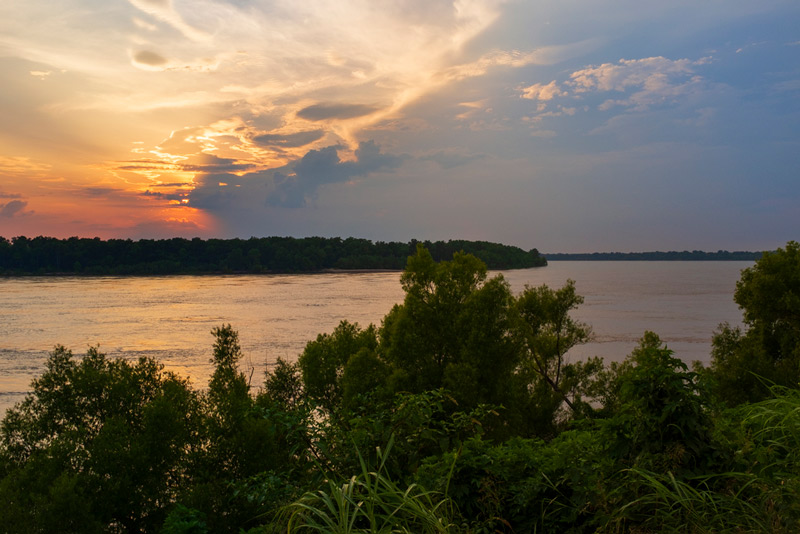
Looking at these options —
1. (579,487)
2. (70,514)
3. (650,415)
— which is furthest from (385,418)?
(70,514)

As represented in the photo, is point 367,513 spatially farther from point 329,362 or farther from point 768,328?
point 329,362

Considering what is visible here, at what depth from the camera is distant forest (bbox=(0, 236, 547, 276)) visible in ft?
464

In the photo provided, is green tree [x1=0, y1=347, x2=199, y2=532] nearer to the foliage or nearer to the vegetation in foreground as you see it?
the vegetation in foreground

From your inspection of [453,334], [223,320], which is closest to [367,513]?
[453,334]

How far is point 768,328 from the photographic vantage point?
2277 centimetres

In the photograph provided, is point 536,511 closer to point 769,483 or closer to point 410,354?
point 769,483

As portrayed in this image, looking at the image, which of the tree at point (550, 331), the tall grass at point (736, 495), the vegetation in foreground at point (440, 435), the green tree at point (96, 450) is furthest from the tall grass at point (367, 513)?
Answer: the tree at point (550, 331)

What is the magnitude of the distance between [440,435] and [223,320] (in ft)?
205

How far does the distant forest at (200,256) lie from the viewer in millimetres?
141500

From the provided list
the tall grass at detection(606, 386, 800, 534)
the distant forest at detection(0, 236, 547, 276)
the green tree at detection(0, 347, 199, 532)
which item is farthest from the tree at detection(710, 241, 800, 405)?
the distant forest at detection(0, 236, 547, 276)

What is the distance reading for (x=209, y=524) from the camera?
16.3 metres

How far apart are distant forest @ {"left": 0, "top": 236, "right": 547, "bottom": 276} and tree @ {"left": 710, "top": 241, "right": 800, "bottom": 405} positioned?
357 feet

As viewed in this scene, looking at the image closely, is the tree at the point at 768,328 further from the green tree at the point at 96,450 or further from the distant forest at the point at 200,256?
the distant forest at the point at 200,256

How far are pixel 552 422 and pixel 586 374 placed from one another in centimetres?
333
